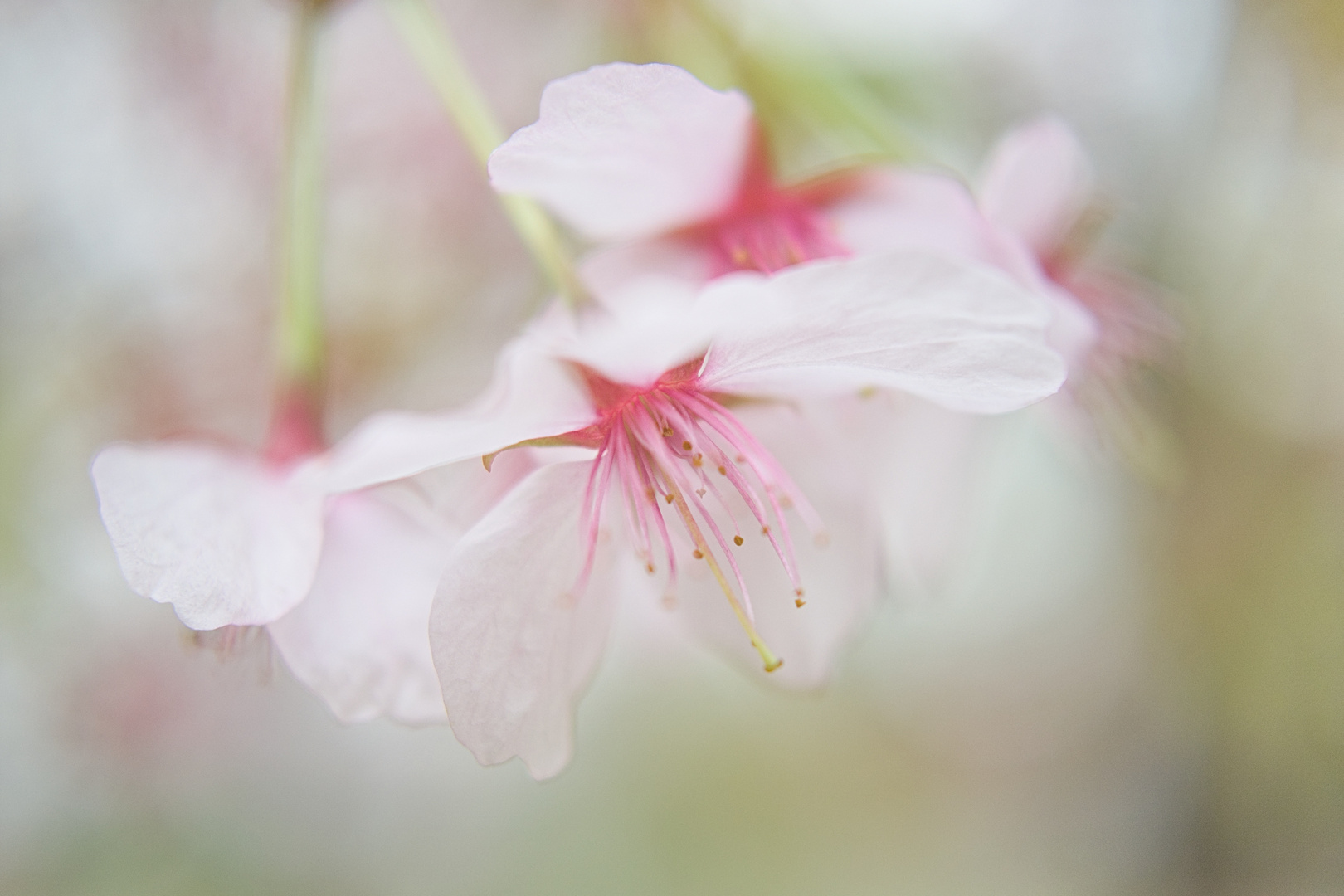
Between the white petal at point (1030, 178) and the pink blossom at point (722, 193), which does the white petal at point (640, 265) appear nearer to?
the pink blossom at point (722, 193)

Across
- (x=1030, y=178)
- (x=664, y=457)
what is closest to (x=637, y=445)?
(x=664, y=457)

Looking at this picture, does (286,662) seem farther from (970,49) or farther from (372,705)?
(970,49)

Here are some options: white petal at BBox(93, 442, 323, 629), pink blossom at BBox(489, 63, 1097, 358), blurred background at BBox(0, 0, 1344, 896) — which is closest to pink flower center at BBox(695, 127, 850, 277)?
pink blossom at BBox(489, 63, 1097, 358)

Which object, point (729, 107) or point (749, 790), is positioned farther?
point (749, 790)

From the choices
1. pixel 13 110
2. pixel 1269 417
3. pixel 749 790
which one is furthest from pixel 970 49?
pixel 749 790

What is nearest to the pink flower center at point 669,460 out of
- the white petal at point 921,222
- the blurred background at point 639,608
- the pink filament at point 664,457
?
the pink filament at point 664,457
